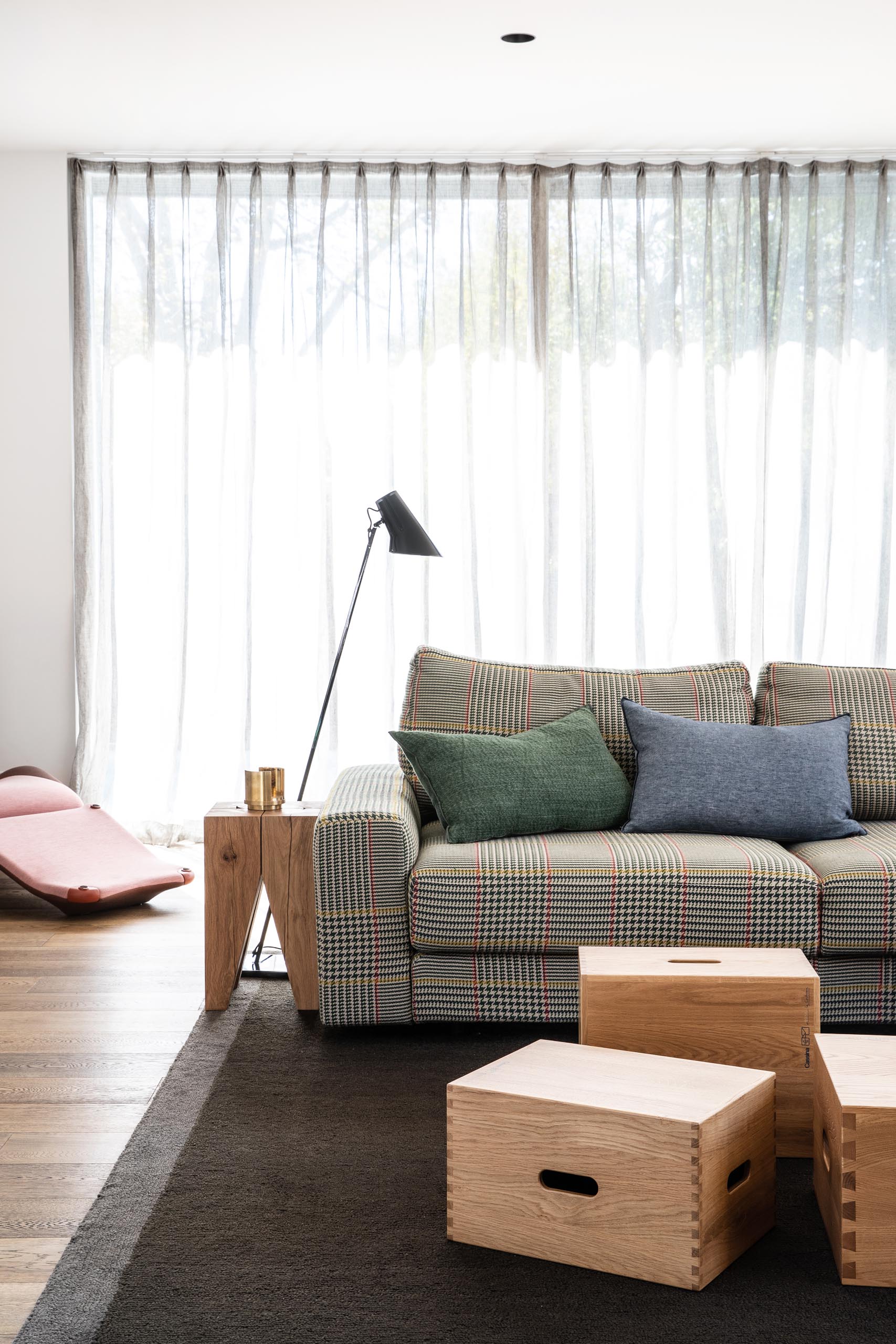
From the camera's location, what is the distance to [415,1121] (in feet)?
7.29

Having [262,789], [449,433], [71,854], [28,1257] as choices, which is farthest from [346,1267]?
[449,433]

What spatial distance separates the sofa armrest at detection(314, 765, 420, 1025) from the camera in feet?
8.59

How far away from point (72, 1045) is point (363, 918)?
73 cm

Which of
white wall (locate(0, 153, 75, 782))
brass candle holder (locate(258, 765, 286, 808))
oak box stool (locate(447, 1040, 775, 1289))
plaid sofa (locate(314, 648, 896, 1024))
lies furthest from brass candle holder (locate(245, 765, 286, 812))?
white wall (locate(0, 153, 75, 782))

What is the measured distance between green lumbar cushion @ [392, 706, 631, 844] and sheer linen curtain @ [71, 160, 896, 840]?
5.82ft

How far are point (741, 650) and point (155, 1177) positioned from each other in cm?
345

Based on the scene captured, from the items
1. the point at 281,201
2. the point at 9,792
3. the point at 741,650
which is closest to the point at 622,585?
the point at 741,650

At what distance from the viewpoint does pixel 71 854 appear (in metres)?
3.93

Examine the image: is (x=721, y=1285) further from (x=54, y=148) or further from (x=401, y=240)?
(x=54, y=148)

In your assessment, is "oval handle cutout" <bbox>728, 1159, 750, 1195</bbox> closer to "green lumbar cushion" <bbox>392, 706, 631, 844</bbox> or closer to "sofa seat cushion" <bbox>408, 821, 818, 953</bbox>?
"sofa seat cushion" <bbox>408, 821, 818, 953</bbox>

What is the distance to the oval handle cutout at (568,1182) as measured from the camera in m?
1.77

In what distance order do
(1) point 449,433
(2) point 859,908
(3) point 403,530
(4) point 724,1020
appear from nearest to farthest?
(4) point 724,1020, (2) point 859,908, (3) point 403,530, (1) point 449,433

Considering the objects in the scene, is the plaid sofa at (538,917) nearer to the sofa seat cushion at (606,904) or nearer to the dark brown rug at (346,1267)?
the sofa seat cushion at (606,904)

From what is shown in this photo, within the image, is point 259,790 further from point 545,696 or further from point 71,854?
point 71,854
